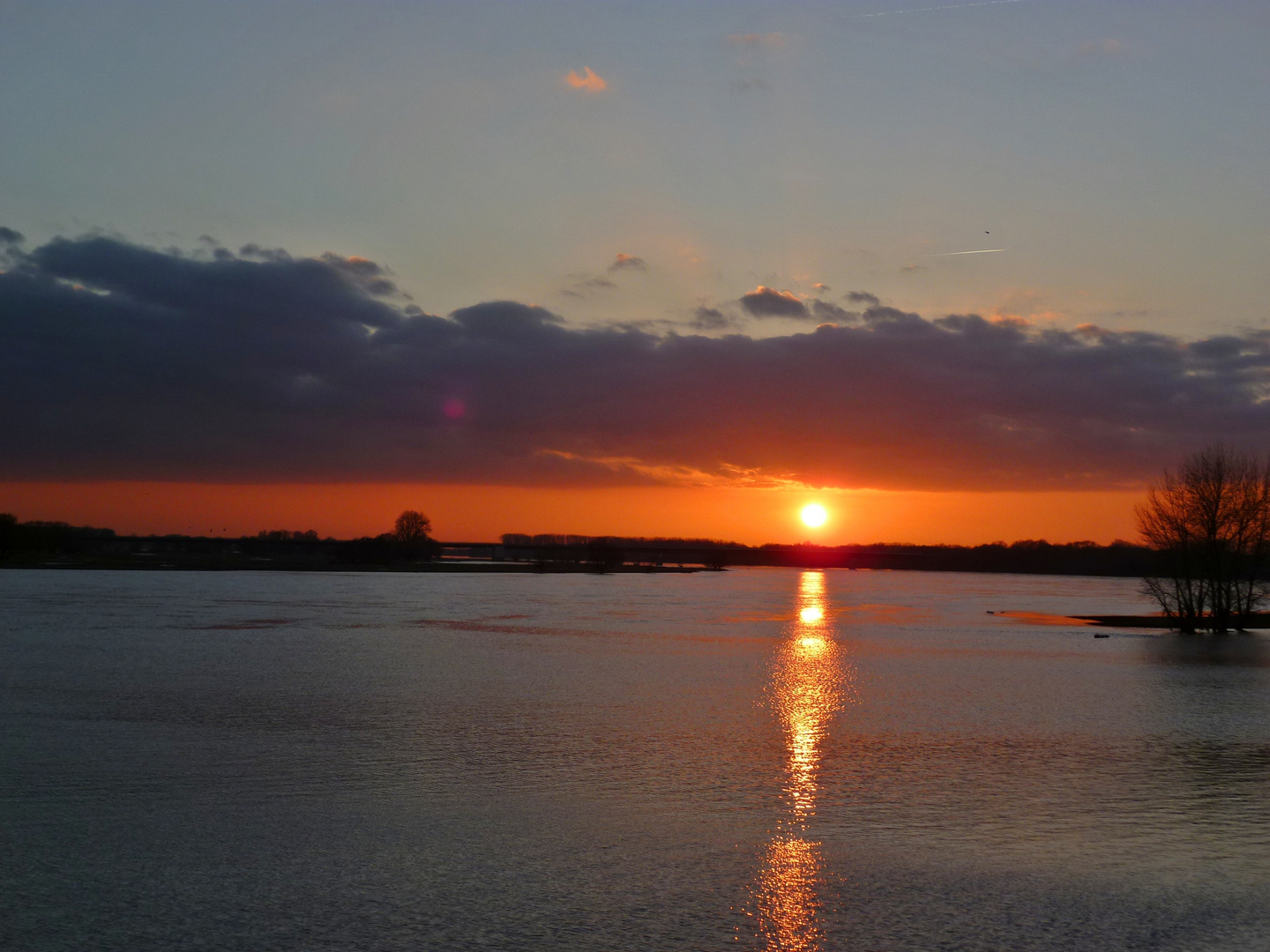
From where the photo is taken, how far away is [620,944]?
8836mm

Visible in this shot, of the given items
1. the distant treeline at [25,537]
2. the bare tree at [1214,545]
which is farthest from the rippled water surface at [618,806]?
the distant treeline at [25,537]

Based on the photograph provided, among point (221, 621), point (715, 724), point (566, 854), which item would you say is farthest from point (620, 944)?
point (221, 621)

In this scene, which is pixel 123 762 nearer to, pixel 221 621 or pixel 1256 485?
pixel 221 621

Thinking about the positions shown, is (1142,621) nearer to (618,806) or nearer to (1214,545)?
(1214,545)

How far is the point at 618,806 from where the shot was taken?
13.6 m

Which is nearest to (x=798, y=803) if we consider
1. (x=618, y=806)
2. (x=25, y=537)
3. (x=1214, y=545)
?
(x=618, y=806)

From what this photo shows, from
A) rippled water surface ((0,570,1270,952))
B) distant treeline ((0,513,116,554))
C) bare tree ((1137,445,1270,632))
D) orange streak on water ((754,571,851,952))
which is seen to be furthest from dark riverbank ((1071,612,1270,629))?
distant treeline ((0,513,116,554))

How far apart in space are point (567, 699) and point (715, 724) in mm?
4265

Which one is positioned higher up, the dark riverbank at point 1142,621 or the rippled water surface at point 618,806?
the rippled water surface at point 618,806

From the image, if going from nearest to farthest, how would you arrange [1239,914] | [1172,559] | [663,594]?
[1239,914], [1172,559], [663,594]

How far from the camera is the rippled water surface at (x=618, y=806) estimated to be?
9430mm

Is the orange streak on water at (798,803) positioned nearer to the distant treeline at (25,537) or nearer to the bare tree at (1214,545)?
the bare tree at (1214,545)

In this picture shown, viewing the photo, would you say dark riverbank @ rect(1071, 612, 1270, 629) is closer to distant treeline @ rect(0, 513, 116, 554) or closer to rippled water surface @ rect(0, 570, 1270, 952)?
rippled water surface @ rect(0, 570, 1270, 952)

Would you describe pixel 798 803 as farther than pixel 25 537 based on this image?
No
